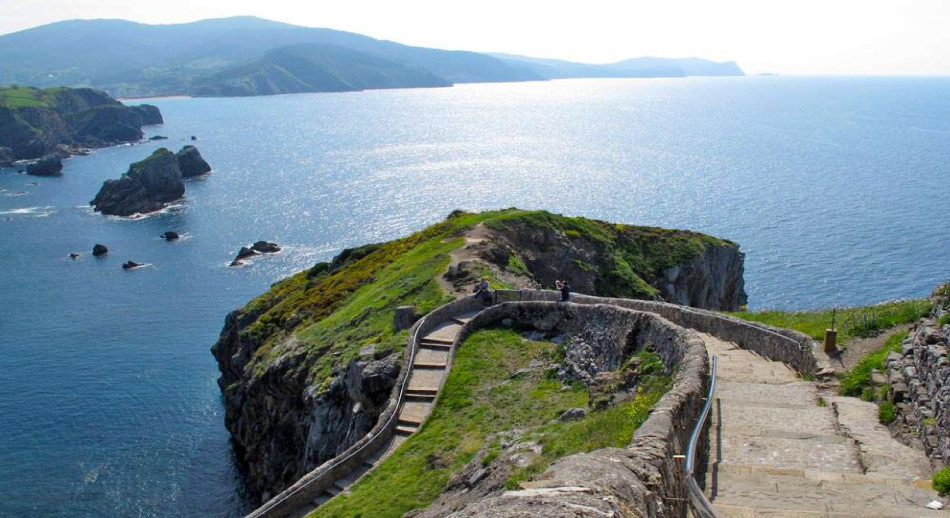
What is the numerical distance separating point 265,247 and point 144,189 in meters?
54.9

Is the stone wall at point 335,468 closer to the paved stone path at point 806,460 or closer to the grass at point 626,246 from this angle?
the paved stone path at point 806,460

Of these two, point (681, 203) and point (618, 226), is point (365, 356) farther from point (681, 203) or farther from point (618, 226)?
point (681, 203)

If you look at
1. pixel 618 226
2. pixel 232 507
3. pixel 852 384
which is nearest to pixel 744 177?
pixel 618 226

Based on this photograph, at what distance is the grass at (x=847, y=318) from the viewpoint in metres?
28.1

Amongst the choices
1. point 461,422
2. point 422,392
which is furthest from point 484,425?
point 422,392

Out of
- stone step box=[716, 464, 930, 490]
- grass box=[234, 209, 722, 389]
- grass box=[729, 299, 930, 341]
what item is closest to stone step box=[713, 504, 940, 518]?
stone step box=[716, 464, 930, 490]

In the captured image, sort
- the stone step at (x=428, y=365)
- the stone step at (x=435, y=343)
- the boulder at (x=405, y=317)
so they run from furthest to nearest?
1. the boulder at (x=405, y=317)
2. the stone step at (x=435, y=343)
3. the stone step at (x=428, y=365)

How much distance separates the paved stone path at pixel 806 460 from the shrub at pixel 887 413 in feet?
0.64

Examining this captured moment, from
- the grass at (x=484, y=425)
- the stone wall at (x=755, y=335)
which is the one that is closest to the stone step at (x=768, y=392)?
the grass at (x=484, y=425)

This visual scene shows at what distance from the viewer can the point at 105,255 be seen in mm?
121812

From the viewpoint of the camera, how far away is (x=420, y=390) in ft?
101

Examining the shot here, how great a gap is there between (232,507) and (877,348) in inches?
1716

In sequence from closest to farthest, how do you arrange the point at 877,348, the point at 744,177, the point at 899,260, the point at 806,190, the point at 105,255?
the point at 877,348
the point at 899,260
the point at 105,255
the point at 806,190
the point at 744,177

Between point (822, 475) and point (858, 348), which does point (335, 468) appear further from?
point (858, 348)
